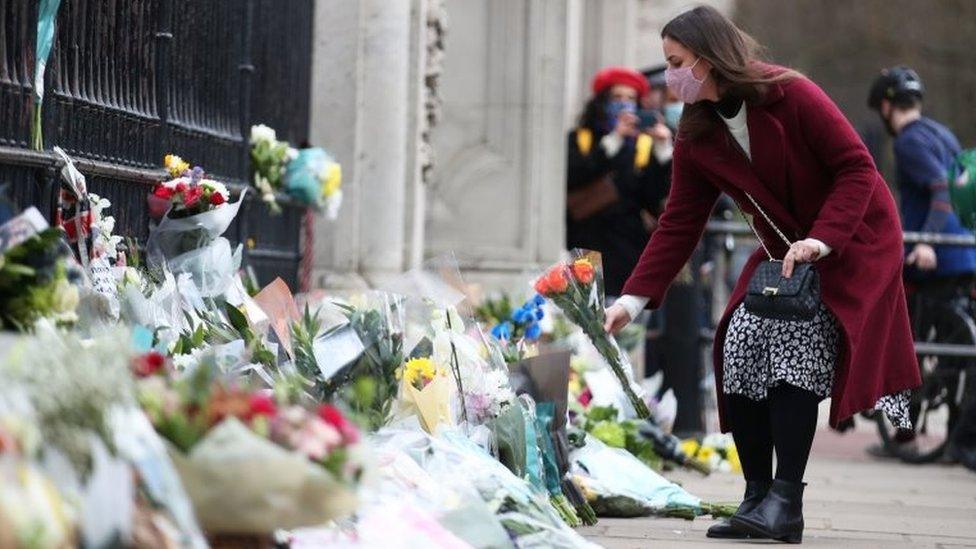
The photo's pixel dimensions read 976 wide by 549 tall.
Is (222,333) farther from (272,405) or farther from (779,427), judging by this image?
(272,405)

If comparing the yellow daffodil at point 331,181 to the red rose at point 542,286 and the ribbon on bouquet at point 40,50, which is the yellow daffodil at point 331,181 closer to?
the red rose at point 542,286

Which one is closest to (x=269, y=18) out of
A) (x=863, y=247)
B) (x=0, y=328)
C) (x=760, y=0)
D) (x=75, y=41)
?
(x=75, y=41)

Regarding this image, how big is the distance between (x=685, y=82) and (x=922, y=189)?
4961 millimetres

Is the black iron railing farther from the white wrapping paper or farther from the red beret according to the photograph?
the red beret

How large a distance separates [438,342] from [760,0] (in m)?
33.7

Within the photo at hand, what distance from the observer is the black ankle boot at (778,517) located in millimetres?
6656

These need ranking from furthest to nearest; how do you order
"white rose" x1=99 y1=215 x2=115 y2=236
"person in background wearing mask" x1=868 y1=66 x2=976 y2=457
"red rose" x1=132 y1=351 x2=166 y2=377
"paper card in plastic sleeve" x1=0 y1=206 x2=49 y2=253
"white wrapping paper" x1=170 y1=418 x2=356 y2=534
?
"person in background wearing mask" x1=868 y1=66 x2=976 y2=457 < "white rose" x1=99 y1=215 x2=115 y2=236 < "paper card in plastic sleeve" x1=0 y1=206 x2=49 y2=253 < "red rose" x1=132 y1=351 x2=166 y2=377 < "white wrapping paper" x1=170 y1=418 x2=356 y2=534

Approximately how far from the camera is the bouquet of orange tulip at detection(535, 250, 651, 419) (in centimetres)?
705

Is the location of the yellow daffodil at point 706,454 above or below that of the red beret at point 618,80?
below

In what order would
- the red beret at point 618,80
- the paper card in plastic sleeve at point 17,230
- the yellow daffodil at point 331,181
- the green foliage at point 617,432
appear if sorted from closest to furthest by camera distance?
1. the paper card in plastic sleeve at point 17,230
2. the green foliage at point 617,432
3. the yellow daffodil at point 331,181
4. the red beret at point 618,80

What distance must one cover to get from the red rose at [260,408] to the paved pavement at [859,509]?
2.55 metres

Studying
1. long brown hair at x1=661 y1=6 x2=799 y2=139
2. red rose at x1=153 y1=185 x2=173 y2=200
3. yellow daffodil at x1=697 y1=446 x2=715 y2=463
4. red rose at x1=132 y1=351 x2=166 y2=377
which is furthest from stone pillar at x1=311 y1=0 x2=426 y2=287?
red rose at x1=132 y1=351 x2=166 y2=377

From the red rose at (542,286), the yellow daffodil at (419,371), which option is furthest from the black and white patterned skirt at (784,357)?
the yellow daffodil at (419,371)

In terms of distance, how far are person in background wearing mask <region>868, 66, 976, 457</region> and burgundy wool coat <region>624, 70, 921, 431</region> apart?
422cm
